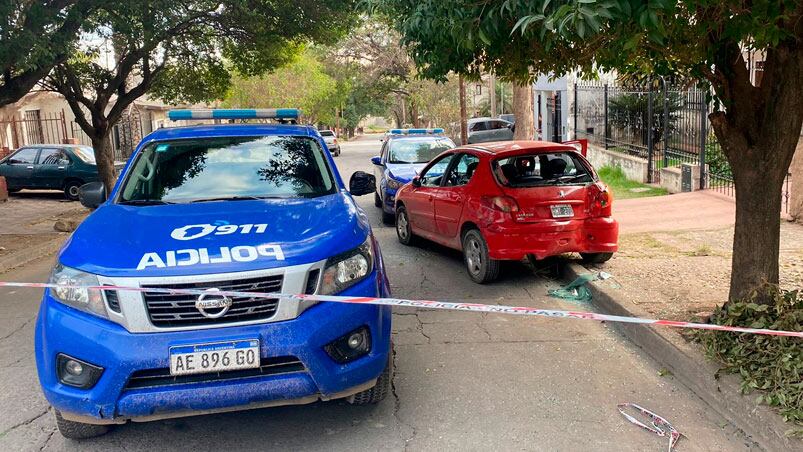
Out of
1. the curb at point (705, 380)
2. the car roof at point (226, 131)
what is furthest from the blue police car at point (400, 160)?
the curb at point (705, 380)

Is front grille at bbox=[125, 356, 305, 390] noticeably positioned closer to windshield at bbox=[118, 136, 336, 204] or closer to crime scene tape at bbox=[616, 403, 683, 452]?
windshield at bbox=[118, 136, 336, 204]

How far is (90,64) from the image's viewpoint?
1623 centimetres

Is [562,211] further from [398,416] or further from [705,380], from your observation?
[398,416]

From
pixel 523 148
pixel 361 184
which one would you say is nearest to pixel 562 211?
pixel 523 148

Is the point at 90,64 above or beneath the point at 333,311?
above

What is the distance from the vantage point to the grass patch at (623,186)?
13.6 metres

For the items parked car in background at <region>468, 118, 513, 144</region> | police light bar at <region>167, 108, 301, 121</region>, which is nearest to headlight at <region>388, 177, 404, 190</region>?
police light bar at <region>167, 108, 301, 121</region>

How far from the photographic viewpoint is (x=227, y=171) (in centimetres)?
522

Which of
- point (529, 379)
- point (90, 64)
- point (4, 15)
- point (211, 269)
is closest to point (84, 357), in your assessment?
point (211, 269)

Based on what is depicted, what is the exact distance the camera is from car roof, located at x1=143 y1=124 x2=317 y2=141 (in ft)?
18.2

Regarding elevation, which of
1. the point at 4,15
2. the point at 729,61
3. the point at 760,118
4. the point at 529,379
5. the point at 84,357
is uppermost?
the point at 4,15

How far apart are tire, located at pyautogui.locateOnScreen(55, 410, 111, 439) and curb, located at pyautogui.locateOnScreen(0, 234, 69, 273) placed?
21.5 feet

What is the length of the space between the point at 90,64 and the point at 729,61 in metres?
15.2

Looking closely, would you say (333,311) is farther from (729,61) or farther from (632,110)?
(632,110)
